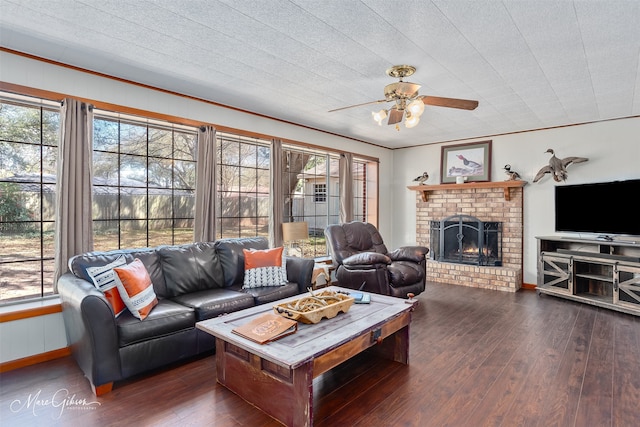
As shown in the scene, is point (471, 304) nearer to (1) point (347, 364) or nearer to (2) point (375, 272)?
(2) point (375, 272)

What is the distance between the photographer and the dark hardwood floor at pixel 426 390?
2.05 meters

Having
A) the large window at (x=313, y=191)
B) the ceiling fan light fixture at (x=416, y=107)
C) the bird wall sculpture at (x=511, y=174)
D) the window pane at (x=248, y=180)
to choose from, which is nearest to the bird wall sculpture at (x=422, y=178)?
the large window at (x=313, y=191)

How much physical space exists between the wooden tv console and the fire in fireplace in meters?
0.85

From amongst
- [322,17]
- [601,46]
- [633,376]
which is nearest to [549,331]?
[633,376]

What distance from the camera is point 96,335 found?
2.27 m

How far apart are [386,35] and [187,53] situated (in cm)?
158

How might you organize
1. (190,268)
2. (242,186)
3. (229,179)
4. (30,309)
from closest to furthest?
(30,309)
(190,268)
(229,179)
(242,186)

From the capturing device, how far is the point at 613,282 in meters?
4.12

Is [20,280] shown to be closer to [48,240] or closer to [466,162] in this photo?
[48,240]

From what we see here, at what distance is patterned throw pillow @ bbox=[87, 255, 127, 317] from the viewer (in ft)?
8.38

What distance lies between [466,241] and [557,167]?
5.82ft

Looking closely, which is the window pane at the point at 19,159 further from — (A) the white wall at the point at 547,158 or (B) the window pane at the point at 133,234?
(A) the white wall at the point at 547,158

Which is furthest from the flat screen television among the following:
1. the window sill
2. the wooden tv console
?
the window sill

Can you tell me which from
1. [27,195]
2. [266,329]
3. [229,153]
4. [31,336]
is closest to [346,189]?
[229,153]
